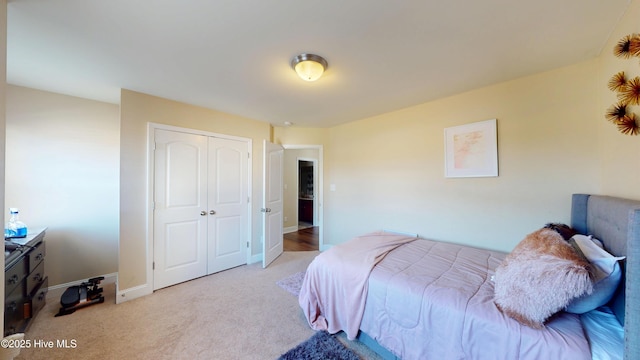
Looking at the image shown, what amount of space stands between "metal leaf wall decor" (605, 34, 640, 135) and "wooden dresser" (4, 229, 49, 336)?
14.0 ft

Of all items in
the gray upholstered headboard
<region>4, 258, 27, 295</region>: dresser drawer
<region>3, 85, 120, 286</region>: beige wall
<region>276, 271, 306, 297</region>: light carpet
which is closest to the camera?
the gray upholstered headboard

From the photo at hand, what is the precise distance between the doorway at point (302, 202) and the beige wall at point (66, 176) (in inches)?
99.4

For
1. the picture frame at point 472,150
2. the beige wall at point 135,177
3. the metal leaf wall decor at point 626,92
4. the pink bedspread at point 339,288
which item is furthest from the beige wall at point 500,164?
the beige wall at point 135,177

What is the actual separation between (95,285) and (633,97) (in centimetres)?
479

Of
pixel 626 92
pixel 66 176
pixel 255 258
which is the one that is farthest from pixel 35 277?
pixel 626 92

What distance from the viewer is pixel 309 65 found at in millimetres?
1824

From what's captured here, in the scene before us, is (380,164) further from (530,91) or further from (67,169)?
(67,169)

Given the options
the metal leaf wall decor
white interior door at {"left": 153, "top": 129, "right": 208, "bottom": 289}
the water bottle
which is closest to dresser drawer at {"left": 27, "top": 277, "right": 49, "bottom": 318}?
the water bottle

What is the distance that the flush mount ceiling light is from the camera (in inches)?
69.9

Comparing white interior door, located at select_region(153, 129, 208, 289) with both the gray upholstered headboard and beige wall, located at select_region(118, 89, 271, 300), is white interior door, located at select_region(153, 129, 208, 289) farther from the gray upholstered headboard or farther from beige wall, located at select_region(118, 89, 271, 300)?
the gray upholstered headboard

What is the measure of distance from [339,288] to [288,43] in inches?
77.4

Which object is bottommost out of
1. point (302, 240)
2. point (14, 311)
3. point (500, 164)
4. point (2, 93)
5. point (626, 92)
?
point (302, 240)

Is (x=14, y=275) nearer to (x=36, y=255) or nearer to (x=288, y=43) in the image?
(x=36, y=255)

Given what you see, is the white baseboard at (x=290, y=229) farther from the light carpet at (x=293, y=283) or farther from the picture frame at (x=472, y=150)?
the picture frame at (x=472, y=150)
